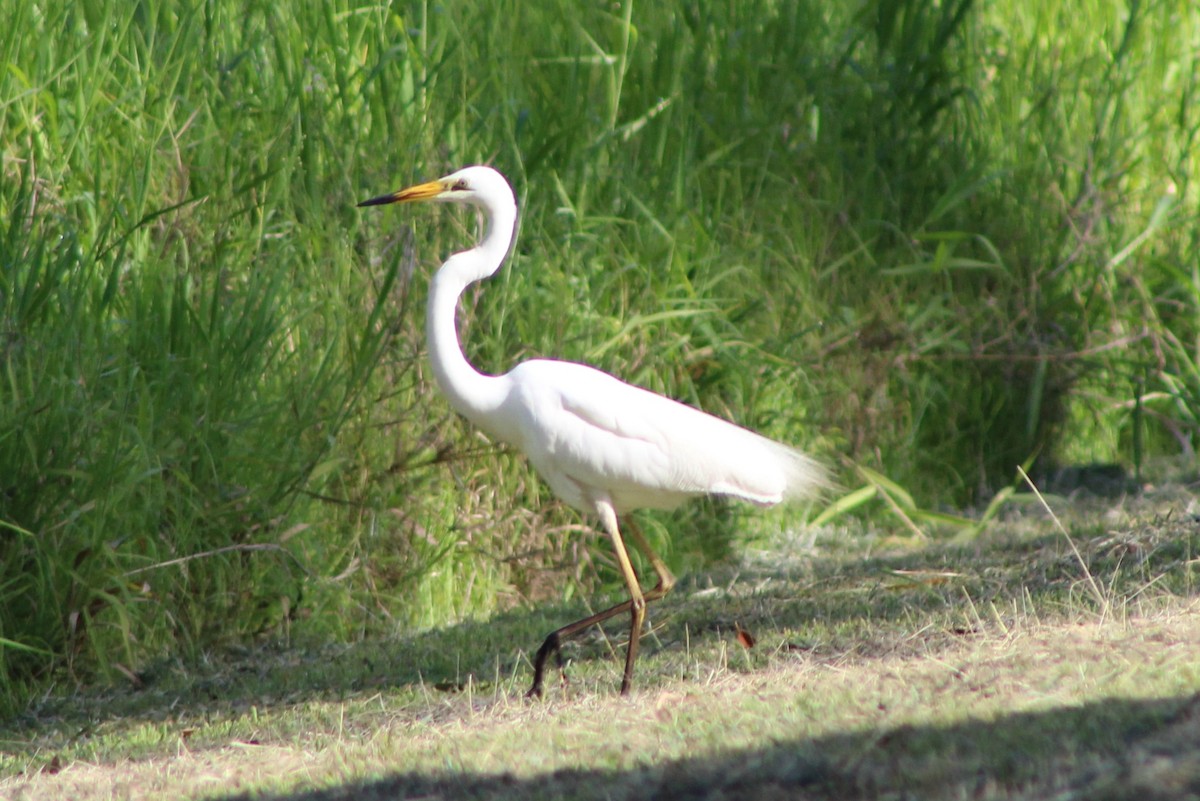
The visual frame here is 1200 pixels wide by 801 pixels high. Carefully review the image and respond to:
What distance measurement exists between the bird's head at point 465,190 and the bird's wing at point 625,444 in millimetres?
515

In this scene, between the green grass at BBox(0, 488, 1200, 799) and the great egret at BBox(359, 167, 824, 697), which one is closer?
the green grass at BBox(0, 488, 1200, 799)

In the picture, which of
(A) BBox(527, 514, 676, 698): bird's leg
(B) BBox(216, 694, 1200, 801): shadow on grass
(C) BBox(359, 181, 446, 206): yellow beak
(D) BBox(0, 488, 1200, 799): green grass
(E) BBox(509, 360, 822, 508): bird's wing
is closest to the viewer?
(B) BBox(216, 694, 1200, 801): shadow on grass

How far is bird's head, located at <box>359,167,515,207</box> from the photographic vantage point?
4.34m

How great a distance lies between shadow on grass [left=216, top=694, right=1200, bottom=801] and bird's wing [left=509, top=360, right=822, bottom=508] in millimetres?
1632

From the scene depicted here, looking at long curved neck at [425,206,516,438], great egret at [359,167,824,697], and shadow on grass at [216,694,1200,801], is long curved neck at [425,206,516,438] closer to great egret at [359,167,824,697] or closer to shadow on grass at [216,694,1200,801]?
great egret at [359,167,824,697]

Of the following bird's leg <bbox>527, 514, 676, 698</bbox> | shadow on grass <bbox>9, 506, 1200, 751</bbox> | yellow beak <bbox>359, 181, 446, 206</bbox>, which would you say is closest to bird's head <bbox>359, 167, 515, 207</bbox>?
yellow beak <bbox>359, 181, 446, 206</bbox>

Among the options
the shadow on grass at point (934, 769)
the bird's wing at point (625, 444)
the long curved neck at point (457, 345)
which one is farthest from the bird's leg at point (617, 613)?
the shadow on grass at point (934, 769)

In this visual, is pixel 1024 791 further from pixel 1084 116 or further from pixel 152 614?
pixel 1084 116

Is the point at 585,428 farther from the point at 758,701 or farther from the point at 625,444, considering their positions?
the point at 758,701

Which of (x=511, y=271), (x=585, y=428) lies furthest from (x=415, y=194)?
(x=511, y=271)

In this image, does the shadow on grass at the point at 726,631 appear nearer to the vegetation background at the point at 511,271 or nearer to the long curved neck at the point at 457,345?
the vegetation background at the point at 511,271

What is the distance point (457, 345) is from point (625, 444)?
567 millimetres

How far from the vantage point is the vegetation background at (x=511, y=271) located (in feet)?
14.2

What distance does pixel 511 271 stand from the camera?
538 centimetres
